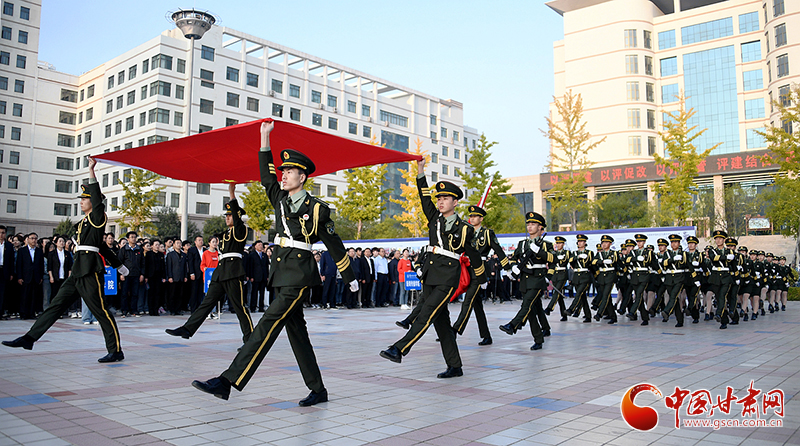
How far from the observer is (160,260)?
14.9m

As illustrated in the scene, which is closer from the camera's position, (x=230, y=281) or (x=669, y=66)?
(x=230, y=281)

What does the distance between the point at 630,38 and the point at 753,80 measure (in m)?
12.0

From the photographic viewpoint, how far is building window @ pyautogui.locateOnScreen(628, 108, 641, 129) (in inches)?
2191

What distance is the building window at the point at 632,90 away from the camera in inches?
2215

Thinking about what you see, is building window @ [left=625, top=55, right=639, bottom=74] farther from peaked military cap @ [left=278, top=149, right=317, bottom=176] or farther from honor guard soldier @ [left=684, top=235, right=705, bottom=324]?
peaked military cap @ [left=278, top=149, right=317, bottom=176]

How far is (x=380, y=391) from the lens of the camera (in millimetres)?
5695

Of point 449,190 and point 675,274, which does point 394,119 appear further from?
point 449,190

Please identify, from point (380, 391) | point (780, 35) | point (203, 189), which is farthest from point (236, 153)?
point (780, 35)

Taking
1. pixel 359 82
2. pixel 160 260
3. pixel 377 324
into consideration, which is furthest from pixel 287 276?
pixel 359 82

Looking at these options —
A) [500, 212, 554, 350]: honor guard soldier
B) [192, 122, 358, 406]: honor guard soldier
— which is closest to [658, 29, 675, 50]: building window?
[500, 212, 554, 350]: honor guard soldier

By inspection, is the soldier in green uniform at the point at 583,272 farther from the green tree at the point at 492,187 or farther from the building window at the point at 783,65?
the building window at the point at 783,65

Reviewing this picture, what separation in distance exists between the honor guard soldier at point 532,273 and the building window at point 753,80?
5578 centimetres

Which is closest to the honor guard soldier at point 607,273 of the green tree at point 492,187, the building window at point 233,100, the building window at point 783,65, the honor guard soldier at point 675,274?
the honor guard soldier at point 675,274

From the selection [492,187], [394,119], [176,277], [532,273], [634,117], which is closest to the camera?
[532,273]
